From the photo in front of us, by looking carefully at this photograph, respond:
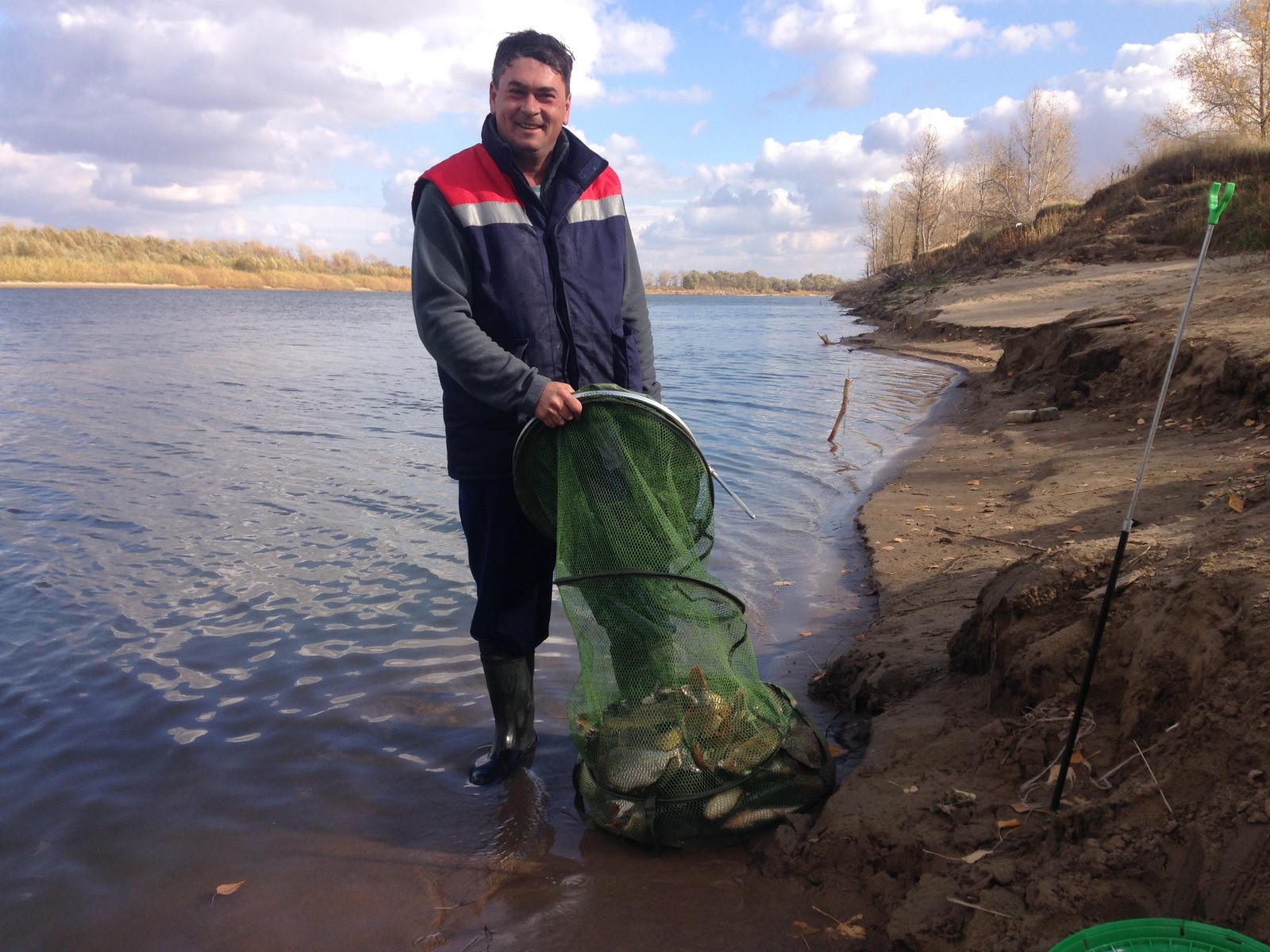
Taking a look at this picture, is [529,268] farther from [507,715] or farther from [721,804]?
[721,804]

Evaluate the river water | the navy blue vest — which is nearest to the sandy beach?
the river water

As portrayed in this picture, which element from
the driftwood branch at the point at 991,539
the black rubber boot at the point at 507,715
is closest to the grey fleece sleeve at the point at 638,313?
the black rubber boot at the point at 507,715

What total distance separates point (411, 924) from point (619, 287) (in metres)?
2.38

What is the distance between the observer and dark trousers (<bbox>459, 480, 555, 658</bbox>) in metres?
3.31

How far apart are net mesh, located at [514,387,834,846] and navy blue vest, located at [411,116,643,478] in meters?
0.26

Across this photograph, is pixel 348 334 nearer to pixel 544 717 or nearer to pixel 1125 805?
pixel 544 717

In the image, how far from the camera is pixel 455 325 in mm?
3023

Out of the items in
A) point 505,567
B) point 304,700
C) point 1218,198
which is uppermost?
point 1218,198

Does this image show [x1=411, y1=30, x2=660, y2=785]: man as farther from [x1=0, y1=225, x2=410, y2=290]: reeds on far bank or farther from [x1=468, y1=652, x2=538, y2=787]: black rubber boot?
[x1=0, y1=225, x2=410, y2=290]: reeds on far bank

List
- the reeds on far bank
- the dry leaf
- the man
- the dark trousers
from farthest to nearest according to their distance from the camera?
the reeds on far bank
the dark trousers
the man
the dry leaf

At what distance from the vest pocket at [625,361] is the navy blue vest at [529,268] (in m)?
0.05

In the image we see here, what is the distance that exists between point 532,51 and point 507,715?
8.57ft

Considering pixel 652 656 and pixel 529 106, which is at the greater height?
pixel 529 106

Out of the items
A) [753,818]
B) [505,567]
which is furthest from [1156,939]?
[505,567]
